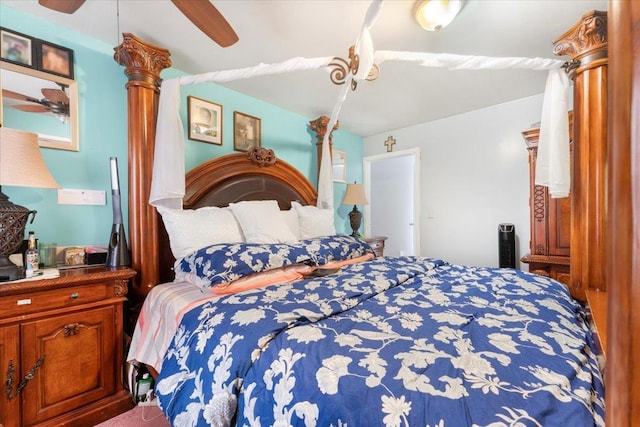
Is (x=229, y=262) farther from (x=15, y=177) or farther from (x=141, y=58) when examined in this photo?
(x=141, y=58)

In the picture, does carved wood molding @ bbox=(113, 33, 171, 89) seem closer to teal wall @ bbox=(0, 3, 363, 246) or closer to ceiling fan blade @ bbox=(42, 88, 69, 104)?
teal wall @ bbox=(0, 3, 363, 246)

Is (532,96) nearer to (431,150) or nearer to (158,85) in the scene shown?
(431,150)

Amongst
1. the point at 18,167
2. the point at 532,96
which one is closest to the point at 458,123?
the point at 532,96

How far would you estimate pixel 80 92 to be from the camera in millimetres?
1891

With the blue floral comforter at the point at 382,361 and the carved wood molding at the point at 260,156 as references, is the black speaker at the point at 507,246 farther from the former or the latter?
the carved wood molding at the point at 260,156

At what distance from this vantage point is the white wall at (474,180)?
3145mm

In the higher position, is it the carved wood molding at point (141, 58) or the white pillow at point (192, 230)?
the carved wood molding at point (141, 58)

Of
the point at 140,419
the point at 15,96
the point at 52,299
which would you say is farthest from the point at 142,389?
the point at 15,96

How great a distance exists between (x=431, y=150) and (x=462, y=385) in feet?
11.8

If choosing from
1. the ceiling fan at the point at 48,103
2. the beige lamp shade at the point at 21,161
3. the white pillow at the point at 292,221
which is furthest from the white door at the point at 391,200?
the beige lamp shade at the point at 21,161

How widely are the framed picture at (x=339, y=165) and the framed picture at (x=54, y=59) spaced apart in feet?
9.45

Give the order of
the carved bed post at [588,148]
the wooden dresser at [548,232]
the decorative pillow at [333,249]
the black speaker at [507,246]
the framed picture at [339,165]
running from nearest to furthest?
the carved bed post at [588,148]
the decorative pillow at [333,249]
the wooden dresser at [548,232]
the black speaker at [507,246]
the framed picture at [339,165]

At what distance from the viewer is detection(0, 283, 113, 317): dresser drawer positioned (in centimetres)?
130

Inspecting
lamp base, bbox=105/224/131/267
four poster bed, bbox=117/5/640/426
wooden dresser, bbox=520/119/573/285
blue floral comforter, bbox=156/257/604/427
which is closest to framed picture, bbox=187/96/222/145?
four poster bed, bbox=117/5/640/426
